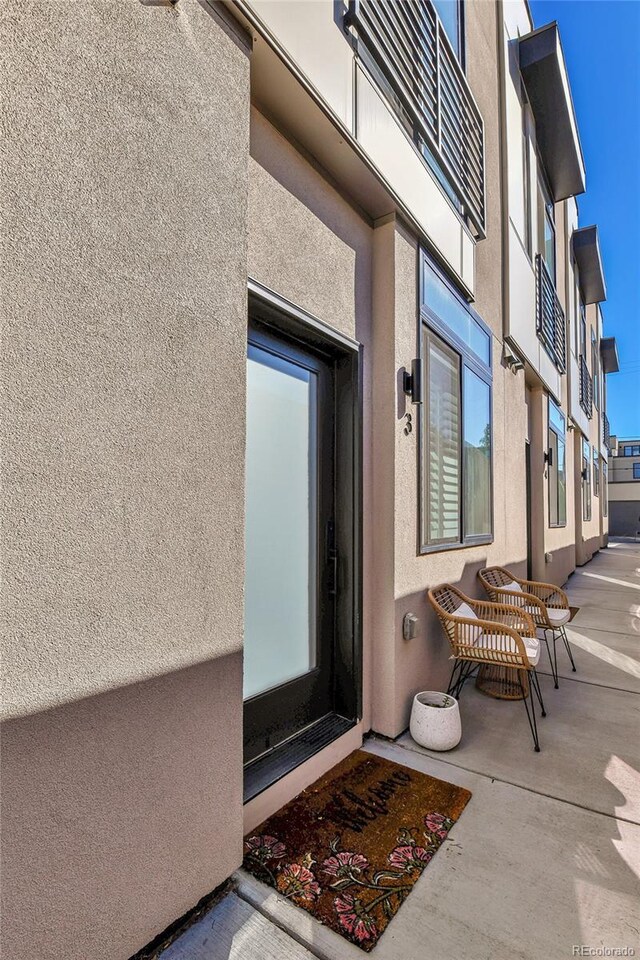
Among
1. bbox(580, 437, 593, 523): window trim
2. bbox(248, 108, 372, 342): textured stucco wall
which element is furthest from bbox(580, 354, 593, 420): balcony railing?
bbox(248, 108, 372, 342): textured stucco wall

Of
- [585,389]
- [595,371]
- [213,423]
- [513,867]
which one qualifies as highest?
[595,371]

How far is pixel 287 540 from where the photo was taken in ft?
8.55

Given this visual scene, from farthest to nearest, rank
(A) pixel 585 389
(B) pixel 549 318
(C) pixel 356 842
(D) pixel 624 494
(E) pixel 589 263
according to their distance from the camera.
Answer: (D) pixel 624 494
(A) pixel 585 389
(E) pixel 589 263
(B) pixel 549 318
(C) pixel 356 842

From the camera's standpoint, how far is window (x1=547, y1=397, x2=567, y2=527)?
8.04m

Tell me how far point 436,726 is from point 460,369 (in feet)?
9.44

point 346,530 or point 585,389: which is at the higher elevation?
point 585,389

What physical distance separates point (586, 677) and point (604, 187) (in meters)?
14.2

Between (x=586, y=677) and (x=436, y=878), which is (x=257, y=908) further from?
(x=586, y=677)

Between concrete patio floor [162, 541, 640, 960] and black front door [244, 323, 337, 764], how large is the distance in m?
0.64

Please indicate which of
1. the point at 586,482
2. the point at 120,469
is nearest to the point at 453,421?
the point at 120,469

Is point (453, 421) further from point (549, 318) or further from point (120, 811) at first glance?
point (549, 318)

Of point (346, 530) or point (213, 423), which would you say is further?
point (346, 530)

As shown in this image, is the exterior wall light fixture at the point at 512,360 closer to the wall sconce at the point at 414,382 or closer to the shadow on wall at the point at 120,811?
the wall sconce at the point at 414,382

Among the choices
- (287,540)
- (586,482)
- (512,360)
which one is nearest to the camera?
(287,540)
